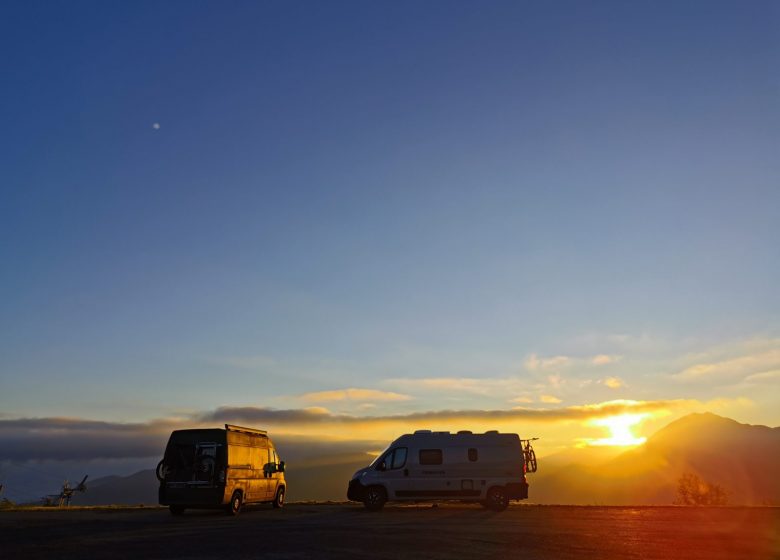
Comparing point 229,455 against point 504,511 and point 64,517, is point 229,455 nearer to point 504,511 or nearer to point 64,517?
point 64,517

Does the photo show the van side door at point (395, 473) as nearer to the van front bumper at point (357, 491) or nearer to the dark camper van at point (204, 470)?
the van front bumper at point (357, 491)

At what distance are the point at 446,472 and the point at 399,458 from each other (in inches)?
71.3

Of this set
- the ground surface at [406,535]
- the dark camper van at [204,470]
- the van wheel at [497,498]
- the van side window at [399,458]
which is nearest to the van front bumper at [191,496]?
the dark camper van at [204,470]

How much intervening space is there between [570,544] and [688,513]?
10594mm

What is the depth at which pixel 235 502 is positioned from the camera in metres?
22.9

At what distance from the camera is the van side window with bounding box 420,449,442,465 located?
83.4 ft

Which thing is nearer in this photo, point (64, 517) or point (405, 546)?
point (405, 546)

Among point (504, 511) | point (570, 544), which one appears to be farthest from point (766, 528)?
point (504, 511)

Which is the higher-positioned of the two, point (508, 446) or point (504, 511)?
point (508, 446)

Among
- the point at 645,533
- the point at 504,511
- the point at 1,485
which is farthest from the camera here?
the point at 1,485

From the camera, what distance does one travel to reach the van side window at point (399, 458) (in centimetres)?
2536

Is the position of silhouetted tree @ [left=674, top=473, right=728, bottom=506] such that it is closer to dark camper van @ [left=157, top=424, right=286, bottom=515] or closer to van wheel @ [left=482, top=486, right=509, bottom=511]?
van wheel @ [left=482, top=486, right=509, bottom=511]

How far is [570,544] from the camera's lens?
13.7 meters

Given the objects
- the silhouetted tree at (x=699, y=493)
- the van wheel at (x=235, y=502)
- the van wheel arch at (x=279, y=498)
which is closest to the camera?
the van wheel at (x=235, y=502)
